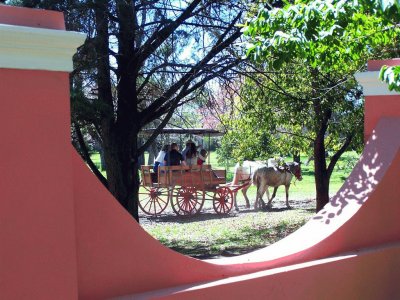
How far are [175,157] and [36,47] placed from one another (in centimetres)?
1562

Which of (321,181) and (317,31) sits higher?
(317,31)

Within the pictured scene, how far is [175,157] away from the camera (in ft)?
61.9

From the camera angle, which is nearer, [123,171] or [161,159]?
[123,171]

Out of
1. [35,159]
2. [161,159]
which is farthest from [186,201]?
[35,159]

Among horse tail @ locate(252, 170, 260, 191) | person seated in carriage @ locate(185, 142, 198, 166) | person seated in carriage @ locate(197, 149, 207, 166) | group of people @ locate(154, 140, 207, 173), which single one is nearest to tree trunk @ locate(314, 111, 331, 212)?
horse tail @ locate(252, 170, 260, 191)

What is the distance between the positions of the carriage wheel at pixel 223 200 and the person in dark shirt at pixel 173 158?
4.65 ft

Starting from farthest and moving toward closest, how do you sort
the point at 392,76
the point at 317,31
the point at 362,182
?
the point at 362,182
the point at 317,31
the point at 392,76

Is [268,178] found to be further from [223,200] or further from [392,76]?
[392,76]

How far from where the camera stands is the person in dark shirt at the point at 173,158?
18.6 m

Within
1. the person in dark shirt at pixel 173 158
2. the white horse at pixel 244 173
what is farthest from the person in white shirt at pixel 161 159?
the white horse at pixel 244 173

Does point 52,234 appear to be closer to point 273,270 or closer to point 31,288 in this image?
point 31,288

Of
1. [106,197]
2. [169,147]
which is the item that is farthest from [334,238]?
[169,147]

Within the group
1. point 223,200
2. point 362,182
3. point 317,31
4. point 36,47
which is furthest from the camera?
point 223,200

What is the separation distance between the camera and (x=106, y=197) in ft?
12.3
